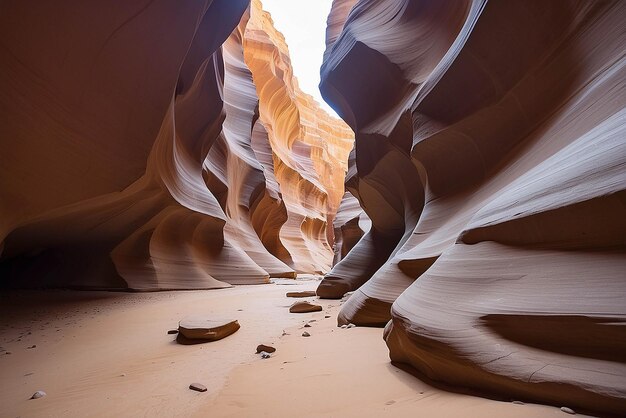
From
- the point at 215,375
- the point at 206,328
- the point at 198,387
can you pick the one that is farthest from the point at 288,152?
the point at 198,387

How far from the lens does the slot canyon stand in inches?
57.3

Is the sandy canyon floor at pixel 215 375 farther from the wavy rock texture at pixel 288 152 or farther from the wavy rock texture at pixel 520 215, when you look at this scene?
the wavy rock texture at pixel 288 152

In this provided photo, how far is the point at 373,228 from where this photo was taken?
8516 mm

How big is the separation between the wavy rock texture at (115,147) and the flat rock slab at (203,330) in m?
2.62

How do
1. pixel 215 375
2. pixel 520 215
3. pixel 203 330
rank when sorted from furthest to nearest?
pixel 203 330 → pixel 215 375 → pixel 520 215

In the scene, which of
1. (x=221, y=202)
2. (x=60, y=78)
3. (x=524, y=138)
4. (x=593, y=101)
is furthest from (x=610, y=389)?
(x=221, y=202)

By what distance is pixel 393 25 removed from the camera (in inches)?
252

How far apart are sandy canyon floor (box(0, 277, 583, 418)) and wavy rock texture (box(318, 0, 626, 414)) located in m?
0.19

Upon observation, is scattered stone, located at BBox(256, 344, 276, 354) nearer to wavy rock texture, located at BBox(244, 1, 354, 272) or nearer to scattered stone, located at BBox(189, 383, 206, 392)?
scattered stone, located at BBox(189, 383, 206, 392)

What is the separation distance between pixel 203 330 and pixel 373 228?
19.7ft

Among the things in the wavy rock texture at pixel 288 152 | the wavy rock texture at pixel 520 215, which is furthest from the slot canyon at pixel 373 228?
the wavy rock texture at pixel 288 152

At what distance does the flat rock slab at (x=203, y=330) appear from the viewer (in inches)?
120

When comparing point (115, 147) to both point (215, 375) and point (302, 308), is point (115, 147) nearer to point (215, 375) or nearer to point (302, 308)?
point (302, 308)

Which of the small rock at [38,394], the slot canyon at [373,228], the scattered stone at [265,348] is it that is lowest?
the small rock at [38,394]
